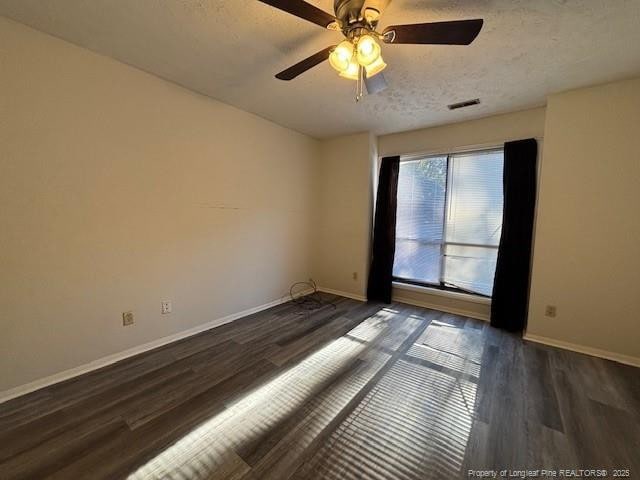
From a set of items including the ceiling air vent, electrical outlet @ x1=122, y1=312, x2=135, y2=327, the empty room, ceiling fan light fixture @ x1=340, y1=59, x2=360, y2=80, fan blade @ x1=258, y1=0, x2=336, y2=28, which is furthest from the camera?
the ceiling air vent

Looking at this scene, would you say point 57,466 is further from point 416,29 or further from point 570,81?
point 570,81

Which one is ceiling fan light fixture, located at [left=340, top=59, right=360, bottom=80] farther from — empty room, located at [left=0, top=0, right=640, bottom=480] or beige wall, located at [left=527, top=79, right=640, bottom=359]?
beige wall, located at [left=527, top=79, right=640, bottom=359]

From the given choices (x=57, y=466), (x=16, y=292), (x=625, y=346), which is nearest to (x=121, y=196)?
(x=16, y=292)

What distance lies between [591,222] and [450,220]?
50.8 inches

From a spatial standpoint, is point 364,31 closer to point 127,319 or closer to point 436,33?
point 436,33

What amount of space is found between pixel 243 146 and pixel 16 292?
7.40ft

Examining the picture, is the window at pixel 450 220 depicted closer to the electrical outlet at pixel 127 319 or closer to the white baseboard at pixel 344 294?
the white baseboard at pixel 344 294

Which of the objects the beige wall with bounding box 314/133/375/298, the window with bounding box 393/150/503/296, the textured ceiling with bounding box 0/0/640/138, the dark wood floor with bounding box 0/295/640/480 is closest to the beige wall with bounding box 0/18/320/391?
the textured ceiling with bounding box 0/0/640/138

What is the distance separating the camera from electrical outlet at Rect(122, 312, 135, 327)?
2.20 metres

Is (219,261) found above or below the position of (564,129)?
below

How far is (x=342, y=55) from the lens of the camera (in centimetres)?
149

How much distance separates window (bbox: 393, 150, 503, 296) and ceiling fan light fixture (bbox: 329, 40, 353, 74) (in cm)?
240

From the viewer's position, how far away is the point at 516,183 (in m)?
2.85

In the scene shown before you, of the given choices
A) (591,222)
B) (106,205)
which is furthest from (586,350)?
(106,205)
